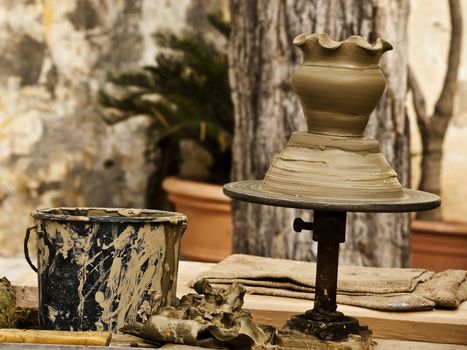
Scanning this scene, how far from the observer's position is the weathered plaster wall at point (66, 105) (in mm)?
5852

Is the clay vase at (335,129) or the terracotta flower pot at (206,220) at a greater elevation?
the clay vase at (335,129)

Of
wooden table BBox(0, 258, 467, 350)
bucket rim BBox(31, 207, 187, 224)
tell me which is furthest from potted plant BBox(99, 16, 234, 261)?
bucket rim BBox(31, 207, 187, 224)

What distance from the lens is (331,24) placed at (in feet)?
12.2

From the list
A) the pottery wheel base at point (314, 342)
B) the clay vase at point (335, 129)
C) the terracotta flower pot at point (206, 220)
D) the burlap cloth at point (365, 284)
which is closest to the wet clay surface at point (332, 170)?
the clay vase at point (335, 129)

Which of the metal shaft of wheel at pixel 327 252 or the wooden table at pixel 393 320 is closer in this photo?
the metal shaft of wheel at pixel 327 252

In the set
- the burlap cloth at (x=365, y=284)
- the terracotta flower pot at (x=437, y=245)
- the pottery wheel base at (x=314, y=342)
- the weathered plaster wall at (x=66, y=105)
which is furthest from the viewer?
the weathered plaster wall at (x=66, y=105)

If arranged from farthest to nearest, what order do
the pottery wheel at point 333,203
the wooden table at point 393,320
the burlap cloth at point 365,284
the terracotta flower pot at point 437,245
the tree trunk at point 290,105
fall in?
1. the terracotta flower pot at point 437,245
2. the tree trunk at point 290,105
3. the burlap cloth at point 365,284
4. the wooden table at point 393,320
5. the pottery wheel at point 333,203

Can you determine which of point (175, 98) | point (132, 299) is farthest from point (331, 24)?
point (175, 98)

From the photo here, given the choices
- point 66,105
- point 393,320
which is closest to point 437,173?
point 66,105

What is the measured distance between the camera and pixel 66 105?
596 cm

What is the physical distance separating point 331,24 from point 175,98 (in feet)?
7.36

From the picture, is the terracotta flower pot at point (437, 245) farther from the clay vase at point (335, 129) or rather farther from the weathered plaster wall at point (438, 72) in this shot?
the clay vase at point (335, 129)

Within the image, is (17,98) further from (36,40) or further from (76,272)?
(76,272)

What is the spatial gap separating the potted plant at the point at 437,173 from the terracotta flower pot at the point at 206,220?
3.28ft
